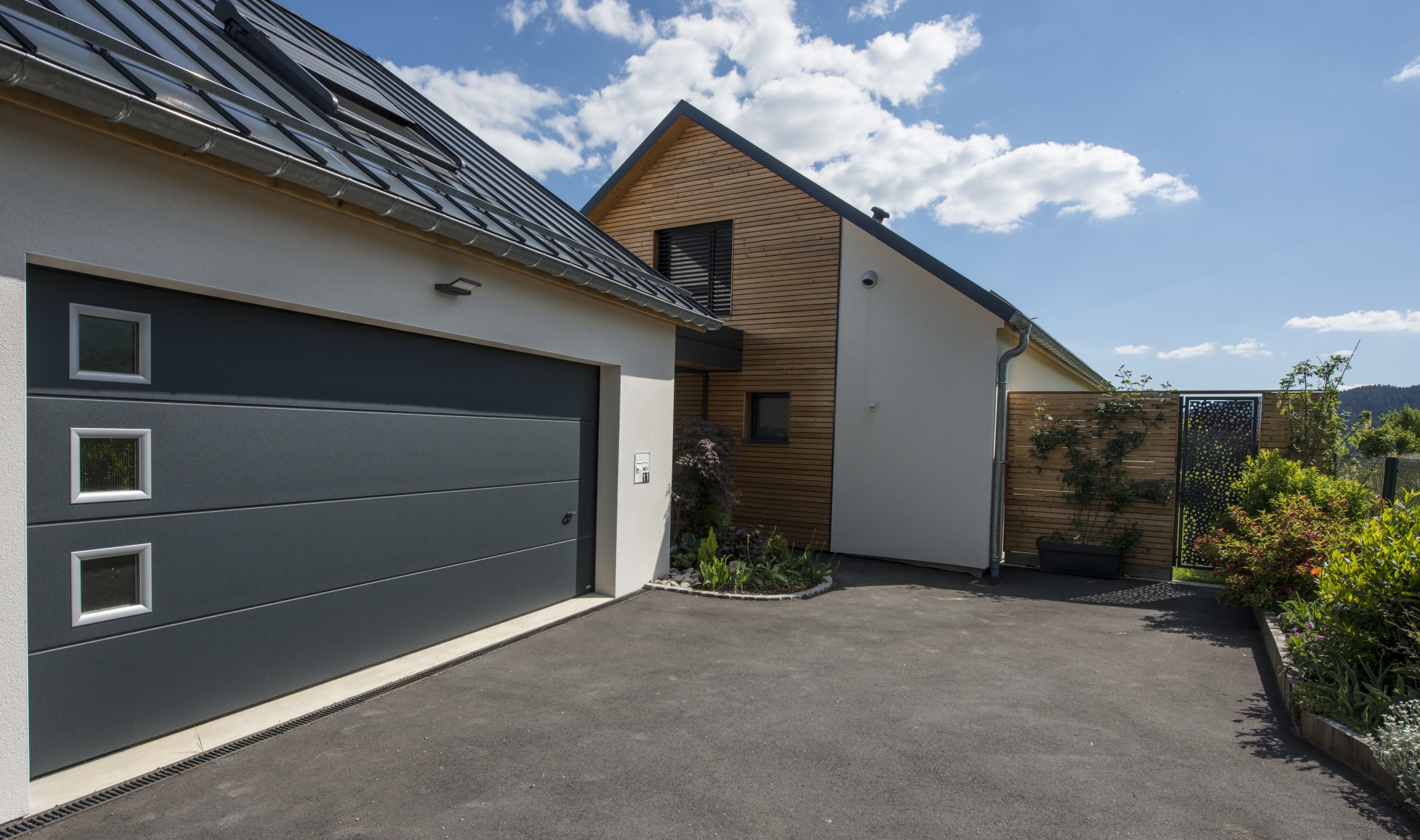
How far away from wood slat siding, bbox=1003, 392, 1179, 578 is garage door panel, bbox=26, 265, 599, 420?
7013 mm

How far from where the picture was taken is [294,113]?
14.3 ft

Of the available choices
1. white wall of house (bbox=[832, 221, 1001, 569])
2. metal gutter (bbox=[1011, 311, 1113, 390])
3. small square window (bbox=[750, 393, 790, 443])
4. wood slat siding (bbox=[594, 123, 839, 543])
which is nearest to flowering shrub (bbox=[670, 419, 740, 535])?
wood slat siding (bbox=[594, 123, 839, 543])

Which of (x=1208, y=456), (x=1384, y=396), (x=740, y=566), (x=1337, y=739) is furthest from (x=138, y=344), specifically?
(x=1384, y=396)

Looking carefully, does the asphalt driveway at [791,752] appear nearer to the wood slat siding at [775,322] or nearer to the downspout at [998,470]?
the downspout at [998,470]

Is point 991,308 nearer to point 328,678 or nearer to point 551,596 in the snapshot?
point 551,596

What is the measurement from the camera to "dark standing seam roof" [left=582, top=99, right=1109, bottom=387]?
8.66m

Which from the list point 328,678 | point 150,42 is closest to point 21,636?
point 328,678

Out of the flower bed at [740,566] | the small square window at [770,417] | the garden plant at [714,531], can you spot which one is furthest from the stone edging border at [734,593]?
the small square window at [770,417]

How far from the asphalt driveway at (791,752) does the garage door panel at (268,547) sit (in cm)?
79

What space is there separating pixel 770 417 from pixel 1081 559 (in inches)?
187

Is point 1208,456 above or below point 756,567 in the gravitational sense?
above

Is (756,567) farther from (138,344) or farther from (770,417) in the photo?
(138,344)

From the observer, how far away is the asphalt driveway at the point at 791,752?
9.67 feet

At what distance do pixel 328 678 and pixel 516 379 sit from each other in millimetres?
2637
